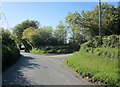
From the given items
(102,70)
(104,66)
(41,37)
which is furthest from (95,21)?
(41,37)

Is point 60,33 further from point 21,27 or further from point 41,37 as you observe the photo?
point 21,27

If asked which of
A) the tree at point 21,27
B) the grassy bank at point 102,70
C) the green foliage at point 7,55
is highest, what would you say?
the tree at point 21,27

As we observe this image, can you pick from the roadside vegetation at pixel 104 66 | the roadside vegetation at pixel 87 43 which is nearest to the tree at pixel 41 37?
the roadside vegetation at pixel 87 43

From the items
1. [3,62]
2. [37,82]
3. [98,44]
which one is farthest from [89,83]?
[98,44]

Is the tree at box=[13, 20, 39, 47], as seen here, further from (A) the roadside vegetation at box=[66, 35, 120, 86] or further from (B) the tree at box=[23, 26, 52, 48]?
(A) the roadside vegetation at box=[66, 35, 120, 86]

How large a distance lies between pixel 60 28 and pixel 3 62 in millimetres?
38859

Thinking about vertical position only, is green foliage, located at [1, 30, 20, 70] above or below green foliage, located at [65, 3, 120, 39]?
below

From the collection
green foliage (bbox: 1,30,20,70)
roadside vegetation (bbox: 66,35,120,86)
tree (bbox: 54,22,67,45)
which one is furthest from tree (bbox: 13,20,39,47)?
roadside vegetation (bbox: 66,35,120,86)

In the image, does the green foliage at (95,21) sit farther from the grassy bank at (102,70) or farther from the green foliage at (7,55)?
the grassy bank at (102,70)

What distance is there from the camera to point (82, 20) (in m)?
35.4

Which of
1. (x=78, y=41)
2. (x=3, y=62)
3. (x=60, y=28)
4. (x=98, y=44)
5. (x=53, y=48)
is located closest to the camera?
(x=3, y=62)

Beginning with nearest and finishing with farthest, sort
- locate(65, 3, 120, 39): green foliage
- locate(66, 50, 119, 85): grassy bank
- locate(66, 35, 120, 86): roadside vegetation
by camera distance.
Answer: locate(66, 50, 119, 85): grassy bank < locate(66, 35, 120, 86): roadside vegetation < locate(65, 3, 120, 39): green foliage

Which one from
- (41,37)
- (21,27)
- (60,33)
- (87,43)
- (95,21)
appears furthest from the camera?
(21,27)

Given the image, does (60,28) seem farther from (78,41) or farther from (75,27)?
(75,27)
